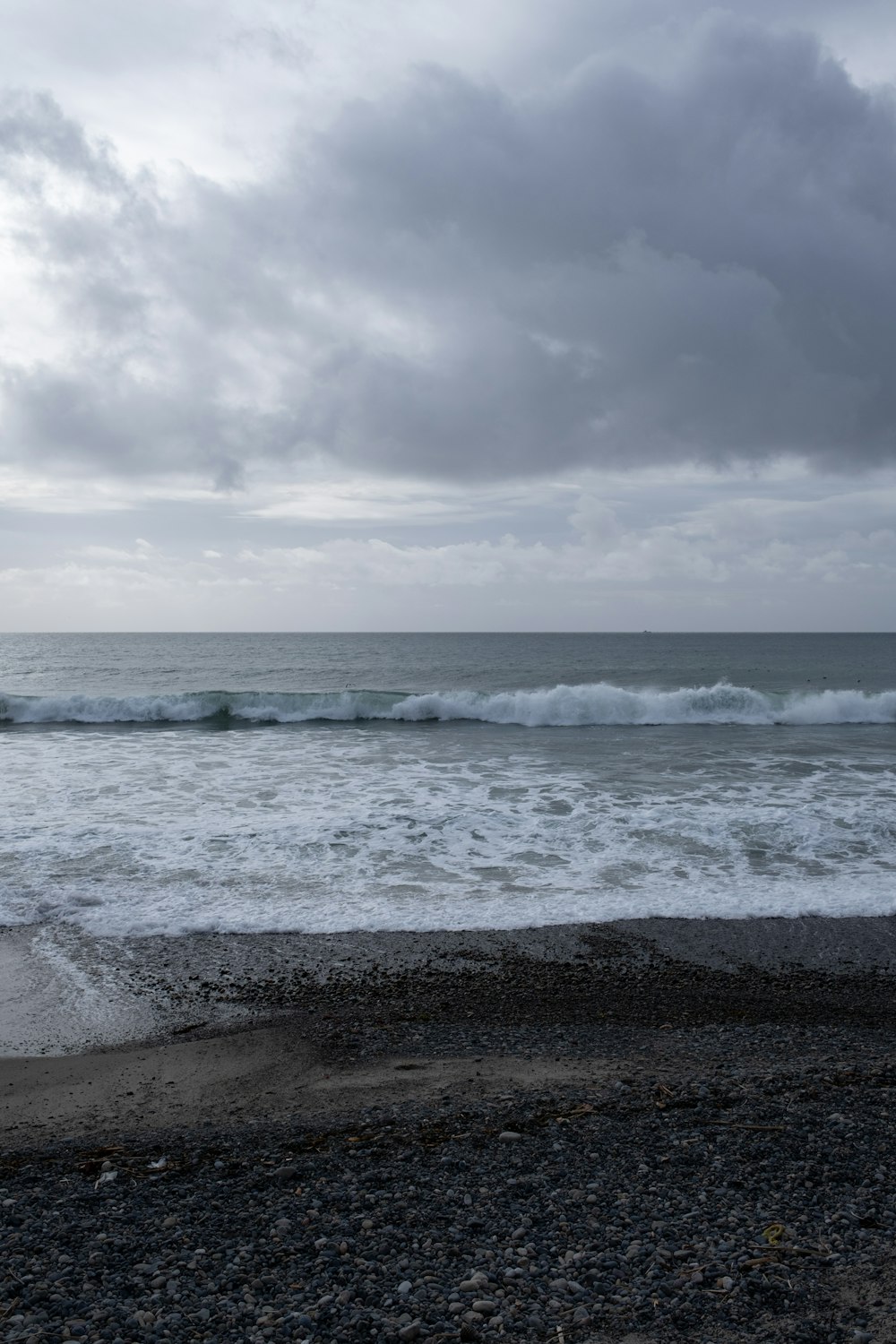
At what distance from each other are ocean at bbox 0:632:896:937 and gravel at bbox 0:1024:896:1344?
3657mm

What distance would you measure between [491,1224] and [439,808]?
933cm

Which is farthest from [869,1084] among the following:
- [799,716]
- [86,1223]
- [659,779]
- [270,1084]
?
[799,716]

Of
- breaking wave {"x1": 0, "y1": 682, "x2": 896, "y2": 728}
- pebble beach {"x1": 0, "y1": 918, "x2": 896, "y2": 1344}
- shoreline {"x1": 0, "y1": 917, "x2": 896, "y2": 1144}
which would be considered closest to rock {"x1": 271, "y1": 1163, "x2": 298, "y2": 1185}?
pebble beach {"x1": 0, "y1": 918, "x2": 896, "y2": 1344}

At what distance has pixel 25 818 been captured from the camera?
40.0 feet

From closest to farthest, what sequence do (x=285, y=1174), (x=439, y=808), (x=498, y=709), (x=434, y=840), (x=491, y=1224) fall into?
(x=491, y=1224) → (x=285, y=1174) → (x=434, y=840) → (x=439, y=808) → (x=498, y=709)

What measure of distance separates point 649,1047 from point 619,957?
5.74ft

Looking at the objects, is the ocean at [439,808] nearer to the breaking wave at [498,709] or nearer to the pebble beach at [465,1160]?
the breaking wave at [498,709]

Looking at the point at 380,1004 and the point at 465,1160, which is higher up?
the point at 465,1160

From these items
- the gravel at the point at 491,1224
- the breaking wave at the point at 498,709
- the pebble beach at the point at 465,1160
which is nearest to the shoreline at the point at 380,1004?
the pebble beach at the point at 465,1160

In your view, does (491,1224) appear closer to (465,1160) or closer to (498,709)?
(465,1160)

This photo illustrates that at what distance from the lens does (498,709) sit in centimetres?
2797

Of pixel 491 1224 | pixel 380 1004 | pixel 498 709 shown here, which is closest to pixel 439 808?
pixel 380 1004

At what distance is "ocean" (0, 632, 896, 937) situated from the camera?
8.91m

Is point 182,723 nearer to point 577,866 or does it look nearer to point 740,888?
point 577,866
